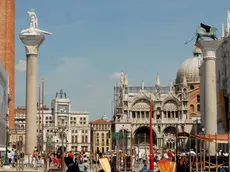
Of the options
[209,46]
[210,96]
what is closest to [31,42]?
[209,46]

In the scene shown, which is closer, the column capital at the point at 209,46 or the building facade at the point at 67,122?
the column capital at the point at 209,46

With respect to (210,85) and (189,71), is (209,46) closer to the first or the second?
(210,85)

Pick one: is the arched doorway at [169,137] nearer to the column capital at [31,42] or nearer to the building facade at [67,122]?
the building facade at [67,122]

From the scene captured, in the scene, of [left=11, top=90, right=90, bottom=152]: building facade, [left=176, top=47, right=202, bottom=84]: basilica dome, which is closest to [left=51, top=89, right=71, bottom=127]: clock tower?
[left=11, top=90, right=90, bottom=152]: building facade

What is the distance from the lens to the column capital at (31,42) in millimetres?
42156

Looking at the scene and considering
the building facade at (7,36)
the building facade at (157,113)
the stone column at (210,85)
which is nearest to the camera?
the stone column at (210,85)

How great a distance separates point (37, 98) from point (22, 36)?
183 inches

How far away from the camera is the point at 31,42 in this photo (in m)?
42.3

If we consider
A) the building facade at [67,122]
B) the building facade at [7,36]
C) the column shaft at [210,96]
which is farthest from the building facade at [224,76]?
the building facade at [67,122]

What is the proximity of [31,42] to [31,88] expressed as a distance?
340cm

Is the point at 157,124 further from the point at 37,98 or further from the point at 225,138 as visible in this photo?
the point at 225,138

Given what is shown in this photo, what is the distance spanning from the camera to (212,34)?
4822 centimetres

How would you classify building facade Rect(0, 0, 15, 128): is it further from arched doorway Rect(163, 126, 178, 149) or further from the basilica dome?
the basilica dome

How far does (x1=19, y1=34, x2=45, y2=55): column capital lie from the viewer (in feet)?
138
